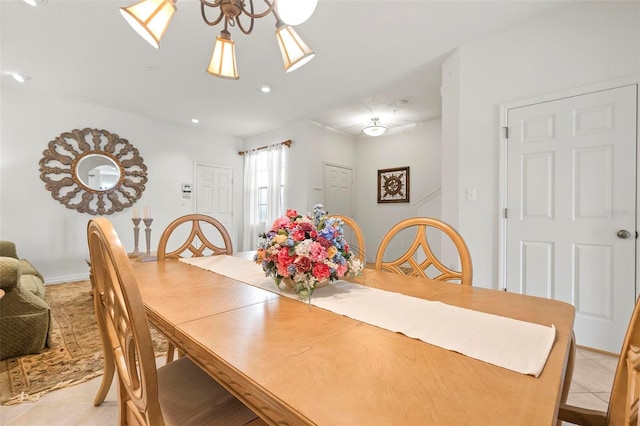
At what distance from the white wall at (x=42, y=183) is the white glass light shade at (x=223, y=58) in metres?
3.84

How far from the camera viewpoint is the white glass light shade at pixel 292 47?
4.43 ft

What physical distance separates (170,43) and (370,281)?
9.11 ft

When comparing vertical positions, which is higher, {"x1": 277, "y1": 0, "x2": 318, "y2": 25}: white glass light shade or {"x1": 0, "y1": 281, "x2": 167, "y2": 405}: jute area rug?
{"x1": 277, "y1": 0, "x2": 318, "y2": 25}: white glass light shade

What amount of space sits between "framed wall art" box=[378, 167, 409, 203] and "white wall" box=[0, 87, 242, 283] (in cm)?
363

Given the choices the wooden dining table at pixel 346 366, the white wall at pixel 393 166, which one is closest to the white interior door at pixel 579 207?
the wooden dining table at pixel 346 366

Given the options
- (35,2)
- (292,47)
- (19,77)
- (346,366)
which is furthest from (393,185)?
(19,77)

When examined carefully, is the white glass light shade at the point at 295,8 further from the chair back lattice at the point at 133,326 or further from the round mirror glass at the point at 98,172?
the round mirror glass at the point at 98,172

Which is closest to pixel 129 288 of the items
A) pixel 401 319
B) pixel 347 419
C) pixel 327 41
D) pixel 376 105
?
pixel 347 419

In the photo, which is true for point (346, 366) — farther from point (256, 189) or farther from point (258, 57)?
point (256, 189)

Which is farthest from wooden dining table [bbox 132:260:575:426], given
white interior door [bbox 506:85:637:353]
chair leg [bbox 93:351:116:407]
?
white interior door [bbox 506:85:637:353]

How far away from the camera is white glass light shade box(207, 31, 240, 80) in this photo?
4.63 feet

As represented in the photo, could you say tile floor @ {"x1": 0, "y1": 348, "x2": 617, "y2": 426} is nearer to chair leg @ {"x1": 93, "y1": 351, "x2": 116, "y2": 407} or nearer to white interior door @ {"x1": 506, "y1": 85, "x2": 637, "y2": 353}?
chair leg @ {"x1": 93, "y1": 351, "x2": 116, "y2": 407}

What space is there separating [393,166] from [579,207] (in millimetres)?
3189

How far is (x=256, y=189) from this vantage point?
5461 mm
